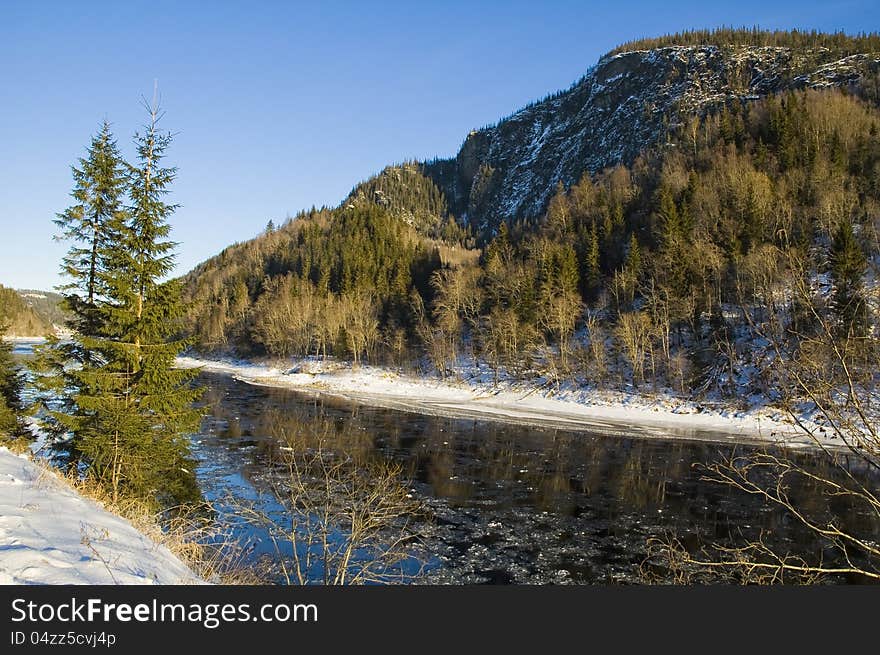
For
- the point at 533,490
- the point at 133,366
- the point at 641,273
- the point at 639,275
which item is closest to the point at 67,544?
the point at 133,366

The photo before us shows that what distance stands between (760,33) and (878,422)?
19994cm

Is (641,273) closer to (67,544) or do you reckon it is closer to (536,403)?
(536,403)

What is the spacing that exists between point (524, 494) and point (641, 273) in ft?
165

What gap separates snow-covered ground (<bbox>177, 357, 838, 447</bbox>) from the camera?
3644cm

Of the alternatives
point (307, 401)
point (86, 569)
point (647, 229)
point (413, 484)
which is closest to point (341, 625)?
point (86, 569)

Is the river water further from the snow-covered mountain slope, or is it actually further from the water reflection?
the snow-covered mountain slope

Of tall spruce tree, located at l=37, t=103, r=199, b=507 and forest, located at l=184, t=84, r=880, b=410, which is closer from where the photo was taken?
tall spruce tree, located at l=37, t=103, r=199, b=507

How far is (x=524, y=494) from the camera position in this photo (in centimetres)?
2033

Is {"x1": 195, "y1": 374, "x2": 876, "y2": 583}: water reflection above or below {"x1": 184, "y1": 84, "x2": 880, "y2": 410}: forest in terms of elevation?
below

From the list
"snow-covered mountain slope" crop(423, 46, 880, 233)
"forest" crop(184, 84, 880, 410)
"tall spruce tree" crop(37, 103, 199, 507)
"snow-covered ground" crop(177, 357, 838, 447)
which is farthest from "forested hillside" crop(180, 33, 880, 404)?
"tall spruce tree" crop(37, 103, 199, 507)

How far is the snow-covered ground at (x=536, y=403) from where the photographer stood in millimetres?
36438

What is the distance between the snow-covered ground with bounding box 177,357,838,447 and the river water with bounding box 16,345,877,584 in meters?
4.59

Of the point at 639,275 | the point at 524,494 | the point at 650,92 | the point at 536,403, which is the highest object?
the point at 650,92

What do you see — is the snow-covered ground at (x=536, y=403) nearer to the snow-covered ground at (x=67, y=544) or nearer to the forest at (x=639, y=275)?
the forest at (x=639, y=275)
